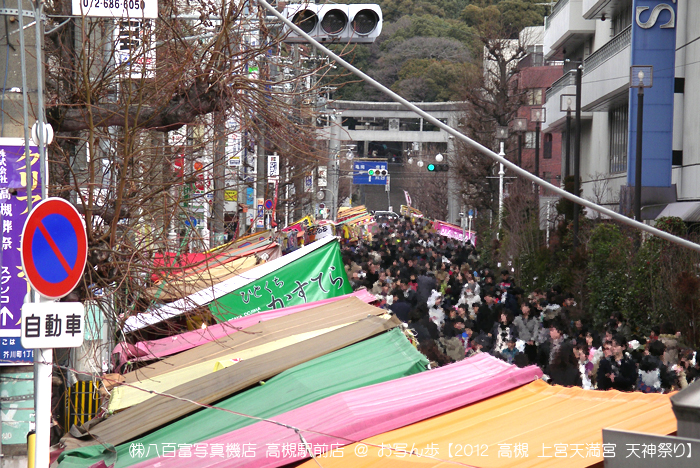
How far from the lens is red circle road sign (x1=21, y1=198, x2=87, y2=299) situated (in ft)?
14.4

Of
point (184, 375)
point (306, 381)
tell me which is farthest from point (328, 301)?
point (306, 381)

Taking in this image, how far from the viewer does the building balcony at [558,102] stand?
3025 centimetres

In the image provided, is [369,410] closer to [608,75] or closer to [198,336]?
[198,336]

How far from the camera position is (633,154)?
19.8 m

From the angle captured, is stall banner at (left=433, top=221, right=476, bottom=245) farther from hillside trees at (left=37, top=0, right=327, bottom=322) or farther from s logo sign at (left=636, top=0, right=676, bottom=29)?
hillside trees at (left=37, top=0, right=327, bottom=322)

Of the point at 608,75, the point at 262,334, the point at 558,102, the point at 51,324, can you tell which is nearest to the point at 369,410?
the point at 51,324

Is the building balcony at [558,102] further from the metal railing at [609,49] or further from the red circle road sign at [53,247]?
the red circle road sign at [53,247]

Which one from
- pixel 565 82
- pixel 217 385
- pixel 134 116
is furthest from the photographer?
pixel 565 82

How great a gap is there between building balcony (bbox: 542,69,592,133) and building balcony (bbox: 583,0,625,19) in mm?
2176

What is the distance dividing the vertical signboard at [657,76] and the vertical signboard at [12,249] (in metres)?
15.6

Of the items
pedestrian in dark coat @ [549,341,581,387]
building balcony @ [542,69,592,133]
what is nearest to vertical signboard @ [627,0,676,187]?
pedestrian in dark coat @ [549,341,581,387]

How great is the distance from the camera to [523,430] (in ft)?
17.4

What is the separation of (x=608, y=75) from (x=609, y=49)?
957 millimetres

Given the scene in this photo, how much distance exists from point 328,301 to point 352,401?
4854 millimetres
